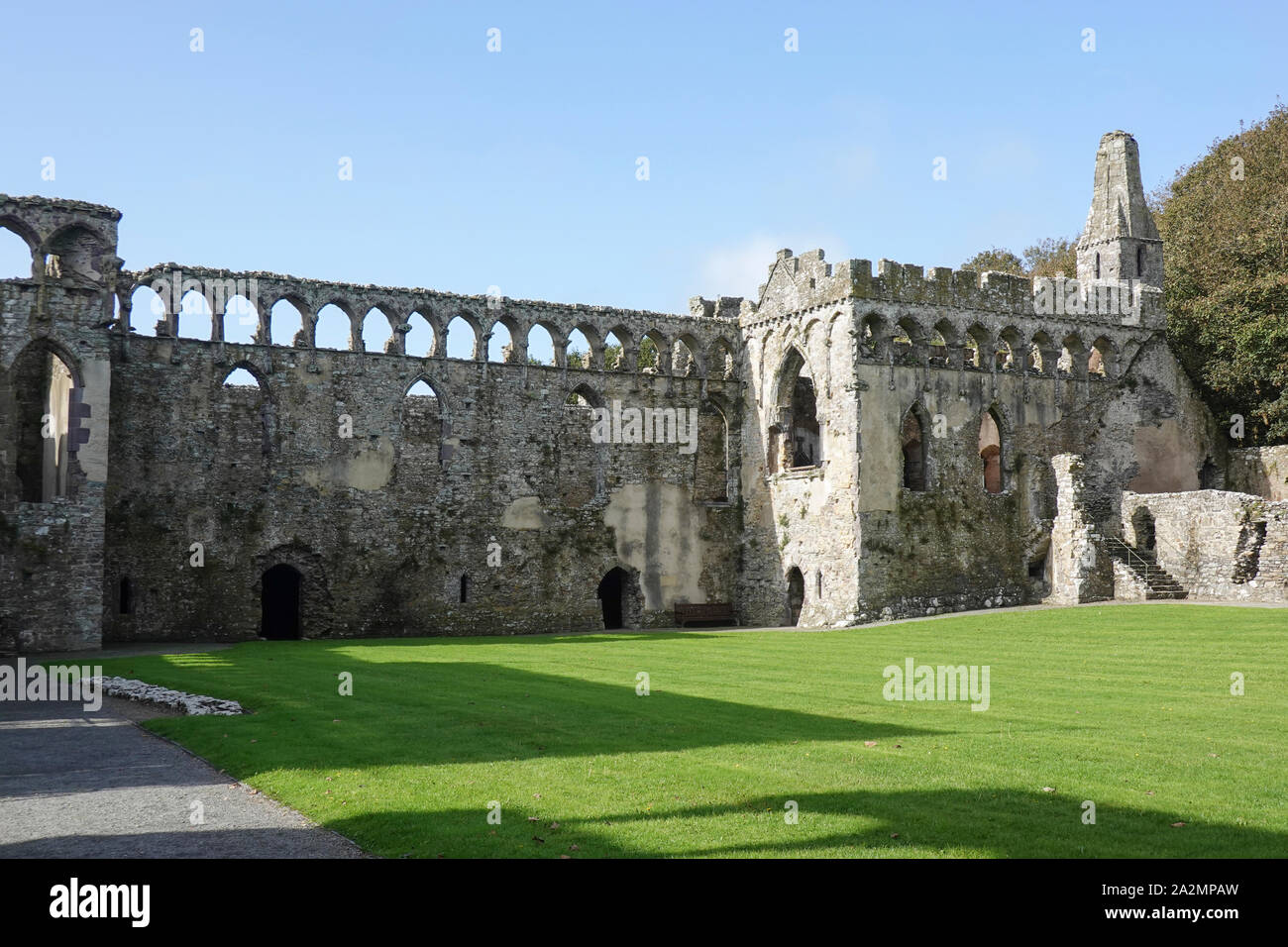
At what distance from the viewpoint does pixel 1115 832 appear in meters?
8.57

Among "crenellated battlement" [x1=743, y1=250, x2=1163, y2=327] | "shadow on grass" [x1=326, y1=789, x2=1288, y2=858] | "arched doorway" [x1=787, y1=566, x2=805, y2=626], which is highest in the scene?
"crenellated battlement" [x1=743, y1=250, x2=1163, y2=327]

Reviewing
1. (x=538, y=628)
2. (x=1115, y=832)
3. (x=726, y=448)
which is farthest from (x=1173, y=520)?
(x=1115, y=832)

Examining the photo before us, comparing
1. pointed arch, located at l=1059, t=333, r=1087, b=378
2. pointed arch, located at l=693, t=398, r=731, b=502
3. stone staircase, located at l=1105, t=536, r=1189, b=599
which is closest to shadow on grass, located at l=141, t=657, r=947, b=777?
stone staircase, located at l=1105, t=536, r=1189, b=599

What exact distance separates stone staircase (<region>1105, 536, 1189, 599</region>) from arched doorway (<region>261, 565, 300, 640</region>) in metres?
22.7

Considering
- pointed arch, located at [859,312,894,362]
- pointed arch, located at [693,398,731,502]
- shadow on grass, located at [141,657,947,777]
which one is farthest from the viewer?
pointed arch, located at [693,398,731,502]

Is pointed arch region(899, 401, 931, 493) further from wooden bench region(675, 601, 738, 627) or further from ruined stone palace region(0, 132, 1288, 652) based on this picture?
wooden bench region(675, 601, 738, 627)

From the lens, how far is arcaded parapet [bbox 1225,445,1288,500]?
118 ft

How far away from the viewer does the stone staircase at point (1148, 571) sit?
3147 centimetres

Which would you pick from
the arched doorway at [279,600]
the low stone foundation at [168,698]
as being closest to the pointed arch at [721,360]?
the arched doorway at [279,600]

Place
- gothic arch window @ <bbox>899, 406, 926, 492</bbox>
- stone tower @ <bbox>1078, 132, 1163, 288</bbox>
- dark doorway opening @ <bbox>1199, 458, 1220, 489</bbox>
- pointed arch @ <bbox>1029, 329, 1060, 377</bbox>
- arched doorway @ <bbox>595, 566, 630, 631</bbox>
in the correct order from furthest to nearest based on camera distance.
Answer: stone tower @ <bbox>1078, 132, 1163, 288</bbox>
dark doorway opening @ <bbox>1199, 458, 1220, 489</bbox>
arched doorway @ <bbox>595, 566, 630, 631</bbox>
pointed arch @ <bbox>1029, 329, 1060, 377</bbox>
gothic arch window @ <bbox>899, 406, 926, 492</bbox>

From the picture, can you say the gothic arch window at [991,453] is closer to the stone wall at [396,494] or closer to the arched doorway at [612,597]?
the stone wall at [396,494]

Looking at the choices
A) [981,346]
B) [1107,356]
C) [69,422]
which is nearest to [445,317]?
[69,422]

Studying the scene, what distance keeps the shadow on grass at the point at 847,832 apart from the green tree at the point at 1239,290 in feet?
102
